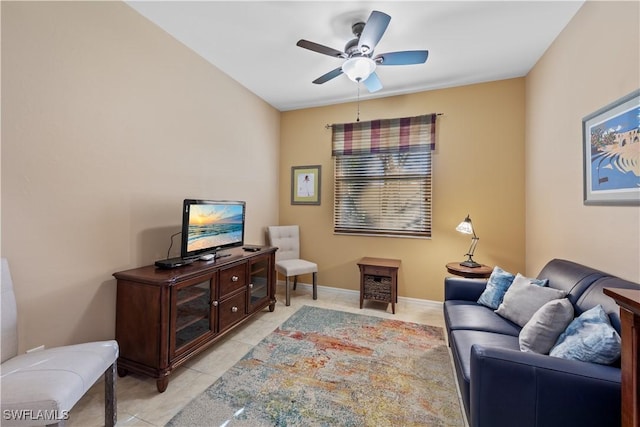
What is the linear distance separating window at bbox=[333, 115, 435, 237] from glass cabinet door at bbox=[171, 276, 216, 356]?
2093 millimetres

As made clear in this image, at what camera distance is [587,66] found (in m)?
1.86

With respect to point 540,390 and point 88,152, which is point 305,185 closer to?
point 88,152

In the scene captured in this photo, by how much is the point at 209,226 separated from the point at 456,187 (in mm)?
2922

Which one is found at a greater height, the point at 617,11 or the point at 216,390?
the point at 617,11

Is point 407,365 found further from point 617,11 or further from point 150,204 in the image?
point 617,11

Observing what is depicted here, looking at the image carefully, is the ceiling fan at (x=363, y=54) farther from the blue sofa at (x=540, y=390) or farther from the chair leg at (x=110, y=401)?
the chair leg at (x=110, y=401)

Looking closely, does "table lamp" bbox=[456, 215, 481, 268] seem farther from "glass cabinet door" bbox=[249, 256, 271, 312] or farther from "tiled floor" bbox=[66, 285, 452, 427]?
"glass cabinet door" bbox=[249, 256, 271, 312]

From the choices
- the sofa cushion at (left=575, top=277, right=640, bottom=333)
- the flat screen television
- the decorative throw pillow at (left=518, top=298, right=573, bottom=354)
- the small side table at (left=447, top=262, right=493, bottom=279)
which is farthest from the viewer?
the small side table at (left=447, top=262, right=493, bottom=279)

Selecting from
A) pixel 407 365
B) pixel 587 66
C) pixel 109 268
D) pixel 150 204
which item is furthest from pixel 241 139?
pixel 587 66

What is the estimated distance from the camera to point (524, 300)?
180 centimetres

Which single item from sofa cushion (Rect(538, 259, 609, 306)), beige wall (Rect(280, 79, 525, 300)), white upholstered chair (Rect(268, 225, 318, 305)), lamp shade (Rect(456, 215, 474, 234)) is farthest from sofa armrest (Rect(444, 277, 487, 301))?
white upholstered chair (Rect(268, 225, 318, 305))

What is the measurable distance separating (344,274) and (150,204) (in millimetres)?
2584

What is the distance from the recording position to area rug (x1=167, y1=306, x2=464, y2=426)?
1530 mm

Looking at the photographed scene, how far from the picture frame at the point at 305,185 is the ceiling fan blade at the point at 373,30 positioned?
78.3 inches
